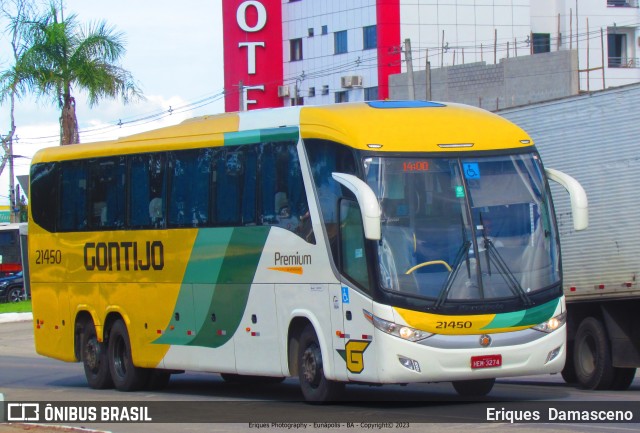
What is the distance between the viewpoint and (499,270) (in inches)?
566

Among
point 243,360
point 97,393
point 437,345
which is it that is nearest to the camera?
point 437,345

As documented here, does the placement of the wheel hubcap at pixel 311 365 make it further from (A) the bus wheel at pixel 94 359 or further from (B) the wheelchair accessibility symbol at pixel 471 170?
(A) the bus wheel at pixel 94 359

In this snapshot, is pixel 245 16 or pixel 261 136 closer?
pixel 261 136

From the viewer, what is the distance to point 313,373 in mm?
15391

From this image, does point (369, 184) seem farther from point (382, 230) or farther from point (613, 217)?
point (613, 217)

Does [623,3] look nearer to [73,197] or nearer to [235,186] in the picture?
[73,197]

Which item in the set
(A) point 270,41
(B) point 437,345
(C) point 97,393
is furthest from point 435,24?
(B) point 437,345

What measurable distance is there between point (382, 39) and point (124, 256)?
5119 centimetres

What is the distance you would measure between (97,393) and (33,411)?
3.08m

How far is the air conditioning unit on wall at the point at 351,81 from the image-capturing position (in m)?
69.6

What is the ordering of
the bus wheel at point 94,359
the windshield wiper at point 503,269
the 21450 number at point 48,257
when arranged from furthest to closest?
the 21450 number at point 48,257 → the bus wheel at point 94,359 → the windshield wiper at point 503,269

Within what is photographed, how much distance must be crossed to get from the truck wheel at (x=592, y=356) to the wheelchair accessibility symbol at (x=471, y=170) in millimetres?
4121

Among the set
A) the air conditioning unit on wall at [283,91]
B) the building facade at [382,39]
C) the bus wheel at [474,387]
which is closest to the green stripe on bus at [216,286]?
the bus wheel at [474,387]

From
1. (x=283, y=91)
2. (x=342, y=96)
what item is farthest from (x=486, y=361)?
(x=283, y=91)
